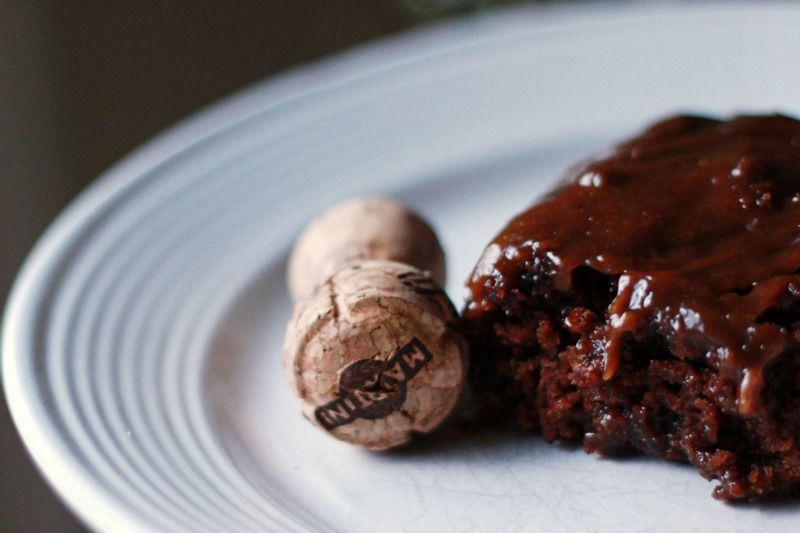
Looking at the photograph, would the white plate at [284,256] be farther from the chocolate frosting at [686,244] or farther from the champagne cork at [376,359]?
the chocolate frosting at [686,244]

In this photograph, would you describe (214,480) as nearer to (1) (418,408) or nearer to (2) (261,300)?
(1) (418,408)

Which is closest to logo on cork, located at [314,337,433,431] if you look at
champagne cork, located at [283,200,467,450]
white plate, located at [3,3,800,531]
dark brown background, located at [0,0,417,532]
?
champagne cork, located at [283,200,467,450]

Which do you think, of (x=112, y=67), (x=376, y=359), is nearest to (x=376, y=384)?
(x=376, y=359)

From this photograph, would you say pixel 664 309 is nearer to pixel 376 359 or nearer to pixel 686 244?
pixel 686 244

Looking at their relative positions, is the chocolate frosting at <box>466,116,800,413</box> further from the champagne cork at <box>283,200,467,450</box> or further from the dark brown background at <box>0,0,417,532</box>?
the dark brown background at <box>0,0,417,532</box>

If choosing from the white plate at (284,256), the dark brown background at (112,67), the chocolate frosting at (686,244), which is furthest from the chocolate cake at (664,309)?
the dark brown background at (112,67)

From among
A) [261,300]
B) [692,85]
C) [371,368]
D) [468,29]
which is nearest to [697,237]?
[371,368]

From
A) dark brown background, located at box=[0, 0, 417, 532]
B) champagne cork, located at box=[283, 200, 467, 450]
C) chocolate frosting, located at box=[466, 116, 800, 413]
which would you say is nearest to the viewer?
chocolate frosting, located at box=[466, 116, 800, 413]
